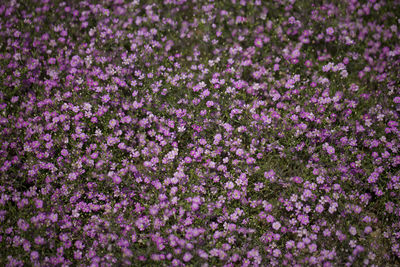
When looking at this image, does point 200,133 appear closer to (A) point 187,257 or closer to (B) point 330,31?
(A) point 187,257

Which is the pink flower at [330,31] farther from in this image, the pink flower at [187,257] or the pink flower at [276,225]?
the pink flower at [187,257]

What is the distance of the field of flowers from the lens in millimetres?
3670

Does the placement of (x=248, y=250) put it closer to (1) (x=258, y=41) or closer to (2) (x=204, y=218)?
(2) (x=204, y=218)

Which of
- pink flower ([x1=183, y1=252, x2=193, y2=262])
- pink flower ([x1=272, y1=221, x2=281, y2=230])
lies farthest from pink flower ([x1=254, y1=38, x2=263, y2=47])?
pink flower ([x1=183, y1=252, x2=193, y2=262])

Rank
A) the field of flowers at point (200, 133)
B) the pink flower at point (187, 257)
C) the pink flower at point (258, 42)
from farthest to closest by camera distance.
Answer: the pink flower at point (258, 42) → the field of flowers at point (200, 133) → the pink flower at point (187, 257)

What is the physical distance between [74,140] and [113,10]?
243 cm

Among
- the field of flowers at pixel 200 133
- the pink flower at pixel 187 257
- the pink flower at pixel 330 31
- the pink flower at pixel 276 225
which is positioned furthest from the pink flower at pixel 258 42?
the pink flower at pixel 187 257

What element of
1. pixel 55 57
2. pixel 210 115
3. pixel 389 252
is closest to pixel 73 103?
pixel 55 57

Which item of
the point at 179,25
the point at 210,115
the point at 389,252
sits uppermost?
the point at 179,25

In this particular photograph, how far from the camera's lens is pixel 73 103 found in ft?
15.0

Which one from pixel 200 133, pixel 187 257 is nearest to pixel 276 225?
pixel 187 257

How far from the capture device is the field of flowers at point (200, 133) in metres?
3.67

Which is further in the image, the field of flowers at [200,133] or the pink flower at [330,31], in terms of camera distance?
the pink flower at [330,31]

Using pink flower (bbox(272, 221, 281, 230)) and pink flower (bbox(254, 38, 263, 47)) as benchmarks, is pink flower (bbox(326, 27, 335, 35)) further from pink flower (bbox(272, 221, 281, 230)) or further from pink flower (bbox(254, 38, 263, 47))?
pink flower (bbox(272, 221, 281, 230))
